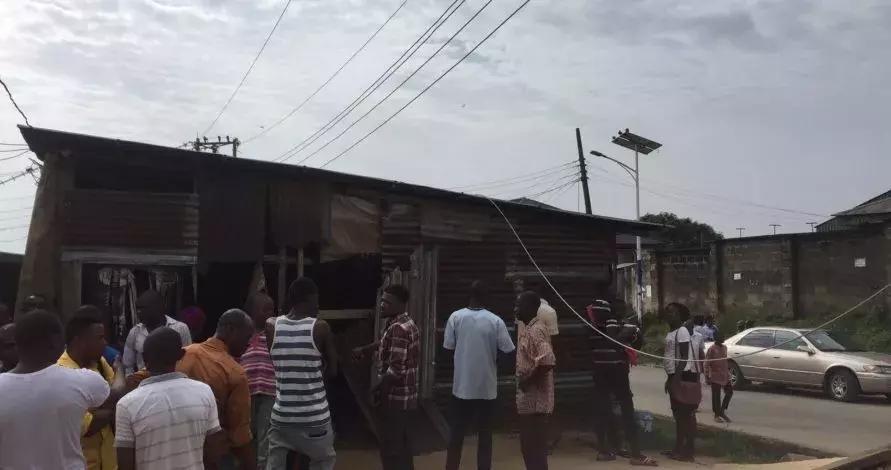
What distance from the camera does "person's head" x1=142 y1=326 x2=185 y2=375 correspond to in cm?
328

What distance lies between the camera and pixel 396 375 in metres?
5.80

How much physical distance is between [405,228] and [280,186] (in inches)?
62.4

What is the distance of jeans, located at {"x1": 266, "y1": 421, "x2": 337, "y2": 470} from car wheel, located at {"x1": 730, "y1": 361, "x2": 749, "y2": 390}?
43.3 ft

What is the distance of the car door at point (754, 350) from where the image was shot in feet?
50.2

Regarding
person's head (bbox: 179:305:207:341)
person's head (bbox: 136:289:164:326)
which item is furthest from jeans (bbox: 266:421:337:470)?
person's head (bbox: 179:305:207:341)

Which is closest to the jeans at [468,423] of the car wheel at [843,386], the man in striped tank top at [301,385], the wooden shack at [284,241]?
the man in striped tank top at [301,385]

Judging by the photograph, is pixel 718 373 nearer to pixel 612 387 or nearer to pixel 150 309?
pixel 612 387

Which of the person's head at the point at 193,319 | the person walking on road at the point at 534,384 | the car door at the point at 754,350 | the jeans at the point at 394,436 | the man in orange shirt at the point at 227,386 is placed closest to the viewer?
the man in orange shirt at the point at 227,386

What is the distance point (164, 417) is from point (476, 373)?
3.47 meters

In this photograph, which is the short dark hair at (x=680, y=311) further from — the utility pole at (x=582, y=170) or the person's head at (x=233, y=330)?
the utility pole at (x=582, y=170)

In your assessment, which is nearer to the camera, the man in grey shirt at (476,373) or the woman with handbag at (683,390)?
the man in grey shirt at (476,373)

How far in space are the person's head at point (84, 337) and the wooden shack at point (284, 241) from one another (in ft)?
12.7

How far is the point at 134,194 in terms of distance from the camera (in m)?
7.76

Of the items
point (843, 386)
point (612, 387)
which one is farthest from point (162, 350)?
point (843, 386)
